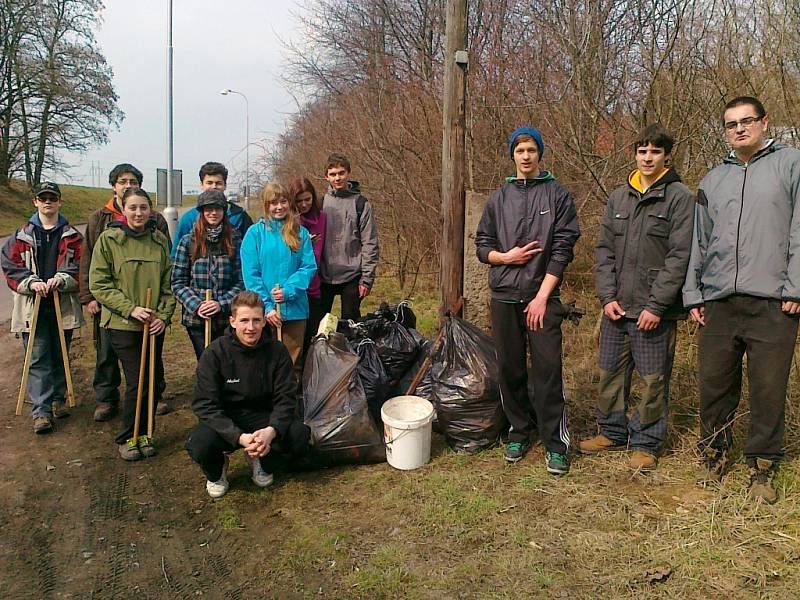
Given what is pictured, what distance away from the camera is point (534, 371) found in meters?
3.66

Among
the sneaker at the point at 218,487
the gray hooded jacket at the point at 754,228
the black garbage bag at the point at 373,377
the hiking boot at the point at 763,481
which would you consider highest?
the gray hooded jacket at the point at 754,228

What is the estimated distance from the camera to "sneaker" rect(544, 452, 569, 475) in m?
3.59

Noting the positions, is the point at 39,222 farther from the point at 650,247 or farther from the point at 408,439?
the point at 650,247

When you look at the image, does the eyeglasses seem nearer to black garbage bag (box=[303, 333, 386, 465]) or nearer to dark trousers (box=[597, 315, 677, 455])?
dark trousers (box=[597, 315, 677, 455])

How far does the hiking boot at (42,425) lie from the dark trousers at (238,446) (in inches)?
60.8

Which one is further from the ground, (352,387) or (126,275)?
(126,275)

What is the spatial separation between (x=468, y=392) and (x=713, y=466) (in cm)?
143

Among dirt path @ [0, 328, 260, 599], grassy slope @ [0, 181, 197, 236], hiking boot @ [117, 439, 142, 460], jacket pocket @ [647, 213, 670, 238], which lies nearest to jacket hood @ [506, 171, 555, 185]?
jacket pocket @ [647, 213, 670, 238]

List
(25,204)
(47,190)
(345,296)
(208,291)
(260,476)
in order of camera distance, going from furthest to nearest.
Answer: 1. (25,204)
2. (345,296)
3. (47,190)
4. (208,291)
5. (260,476)

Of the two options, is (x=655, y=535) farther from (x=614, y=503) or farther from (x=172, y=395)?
(x=172, y=395)

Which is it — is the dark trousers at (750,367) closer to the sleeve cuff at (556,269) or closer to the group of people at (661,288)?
the group of people at (661,288)

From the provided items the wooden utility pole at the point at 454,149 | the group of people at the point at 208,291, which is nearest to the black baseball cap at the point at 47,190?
the group of people at the point at 208,291

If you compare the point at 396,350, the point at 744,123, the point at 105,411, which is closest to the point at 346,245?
the point at 396,350

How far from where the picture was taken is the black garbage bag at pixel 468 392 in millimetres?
3877
